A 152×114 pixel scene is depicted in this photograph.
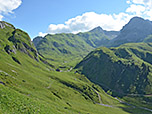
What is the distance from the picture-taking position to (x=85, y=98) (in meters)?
147

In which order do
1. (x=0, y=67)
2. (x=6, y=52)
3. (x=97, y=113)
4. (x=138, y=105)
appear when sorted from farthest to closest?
(x=138, y=105)
(x=6, y=52)
(x=97, y=113)
(x=0, y=67)

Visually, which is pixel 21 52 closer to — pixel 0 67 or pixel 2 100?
pixel 0 67

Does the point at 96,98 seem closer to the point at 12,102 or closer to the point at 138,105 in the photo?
the point at 138,105

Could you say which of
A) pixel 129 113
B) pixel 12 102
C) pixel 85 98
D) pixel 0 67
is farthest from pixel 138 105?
pixel 12 102

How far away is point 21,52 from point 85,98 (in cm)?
11973

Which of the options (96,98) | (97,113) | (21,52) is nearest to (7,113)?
(97,113)

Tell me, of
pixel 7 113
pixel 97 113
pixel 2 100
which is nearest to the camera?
pixel 7 113

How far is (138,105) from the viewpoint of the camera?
7579 inches

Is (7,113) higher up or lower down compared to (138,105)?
higher up

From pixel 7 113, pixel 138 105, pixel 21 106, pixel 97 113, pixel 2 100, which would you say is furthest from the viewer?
pixel 138 105

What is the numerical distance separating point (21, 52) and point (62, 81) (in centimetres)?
8441

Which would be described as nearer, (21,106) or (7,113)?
(7,113)

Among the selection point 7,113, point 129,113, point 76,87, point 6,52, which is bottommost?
point 129,113

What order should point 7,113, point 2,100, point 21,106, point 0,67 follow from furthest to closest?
point 0,67 → point 21,106 → point 2,100 → point 7,113
